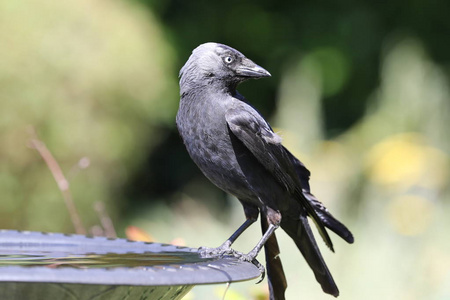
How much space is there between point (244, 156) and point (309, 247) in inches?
23.2

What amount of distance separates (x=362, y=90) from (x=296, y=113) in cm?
287

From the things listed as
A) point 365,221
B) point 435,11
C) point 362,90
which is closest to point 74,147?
point 365,221

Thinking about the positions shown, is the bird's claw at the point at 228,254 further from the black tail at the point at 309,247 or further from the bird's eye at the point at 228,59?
the bird's eye at the point at 228,59

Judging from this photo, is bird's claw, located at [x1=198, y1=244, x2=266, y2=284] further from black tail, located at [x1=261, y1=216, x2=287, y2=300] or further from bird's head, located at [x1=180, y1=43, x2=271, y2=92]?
bird's head, located at [x1=180, y1=43, x2=271, y2=92]

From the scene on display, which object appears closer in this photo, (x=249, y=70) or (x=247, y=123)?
(x=247, y=123)

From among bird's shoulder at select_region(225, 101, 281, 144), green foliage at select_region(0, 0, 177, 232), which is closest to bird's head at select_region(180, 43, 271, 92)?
bird's shoulder at select_region(225, 101, 281, 144)

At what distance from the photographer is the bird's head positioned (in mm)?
3039

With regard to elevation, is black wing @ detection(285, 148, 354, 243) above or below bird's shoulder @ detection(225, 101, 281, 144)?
below

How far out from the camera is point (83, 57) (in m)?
7.69

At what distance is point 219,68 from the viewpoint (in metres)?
3.05

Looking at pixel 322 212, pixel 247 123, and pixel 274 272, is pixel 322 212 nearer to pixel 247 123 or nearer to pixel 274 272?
pixel 274 272

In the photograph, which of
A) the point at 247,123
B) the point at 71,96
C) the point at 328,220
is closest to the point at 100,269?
the point at 247,123

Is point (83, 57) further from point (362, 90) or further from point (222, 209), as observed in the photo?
point (362, 90)

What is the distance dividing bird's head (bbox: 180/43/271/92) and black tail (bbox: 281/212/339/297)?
0.66 metres
